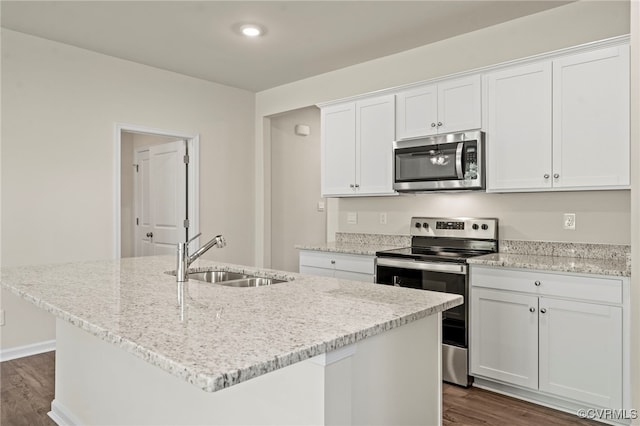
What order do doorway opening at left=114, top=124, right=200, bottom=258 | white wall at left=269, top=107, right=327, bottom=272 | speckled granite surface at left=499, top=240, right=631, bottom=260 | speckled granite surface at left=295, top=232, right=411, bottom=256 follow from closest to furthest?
speckled granite surface at left=499, top=240, right=631, bottom=260, speckled granite surface at left=295, top=232, right=411, bottom=256, doorway opening at left=114, top=124, right=200, bottom=258, white wall at left=269, top=107, right=327, bottom=272

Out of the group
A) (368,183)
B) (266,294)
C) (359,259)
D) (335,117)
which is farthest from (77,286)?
(335,117)

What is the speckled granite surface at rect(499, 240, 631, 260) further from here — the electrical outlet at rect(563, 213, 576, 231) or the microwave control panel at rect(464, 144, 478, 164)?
the microwave control panel at rect(464, 144, 478, 164)

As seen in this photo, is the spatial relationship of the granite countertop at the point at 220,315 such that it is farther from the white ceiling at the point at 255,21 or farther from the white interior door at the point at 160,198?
the white interior door at the point at 160,198

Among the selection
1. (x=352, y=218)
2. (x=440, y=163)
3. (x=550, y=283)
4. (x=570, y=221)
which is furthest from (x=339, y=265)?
(x=570, y=221)

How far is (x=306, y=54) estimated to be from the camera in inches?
160

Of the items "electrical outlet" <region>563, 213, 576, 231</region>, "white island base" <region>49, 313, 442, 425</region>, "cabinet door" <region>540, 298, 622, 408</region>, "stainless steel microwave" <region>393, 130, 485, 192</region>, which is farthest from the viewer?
"stainless steel microwave" <region>393, 130, 485, 192</region>

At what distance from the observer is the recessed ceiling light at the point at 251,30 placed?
3.47m

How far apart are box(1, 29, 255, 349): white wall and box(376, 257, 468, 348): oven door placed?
2.53 metres

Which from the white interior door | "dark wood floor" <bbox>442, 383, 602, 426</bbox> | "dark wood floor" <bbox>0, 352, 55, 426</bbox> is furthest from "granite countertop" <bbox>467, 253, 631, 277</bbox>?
the white interior door

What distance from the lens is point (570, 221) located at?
122 inches

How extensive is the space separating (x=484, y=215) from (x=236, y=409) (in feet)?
8.74

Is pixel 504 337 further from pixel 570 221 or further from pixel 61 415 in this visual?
pixel 61 415

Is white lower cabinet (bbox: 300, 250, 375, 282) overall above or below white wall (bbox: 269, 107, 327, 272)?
below

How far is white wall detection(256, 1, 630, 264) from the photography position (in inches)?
117
